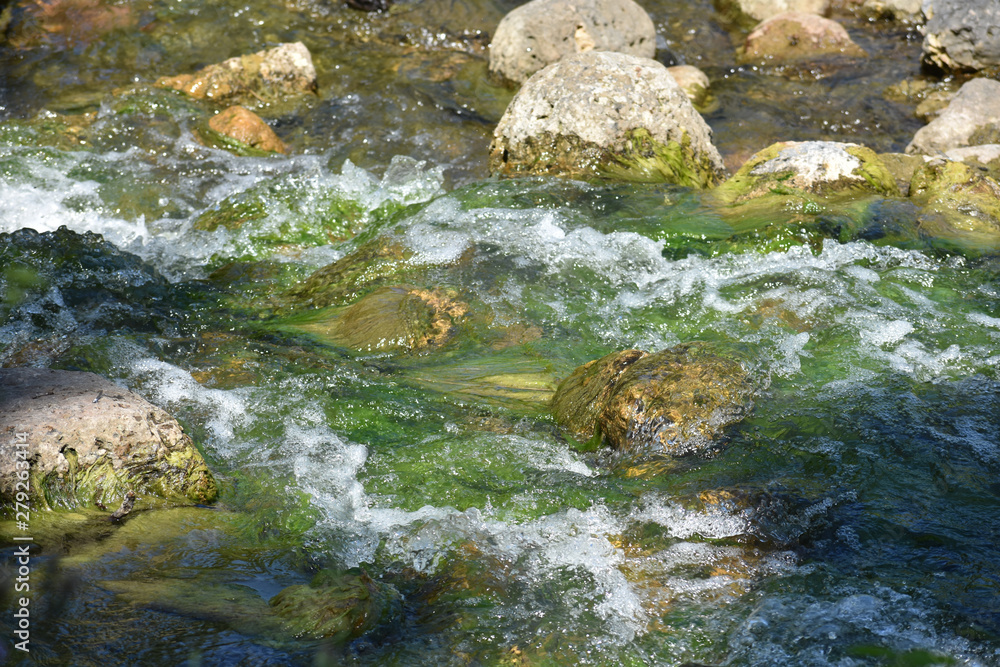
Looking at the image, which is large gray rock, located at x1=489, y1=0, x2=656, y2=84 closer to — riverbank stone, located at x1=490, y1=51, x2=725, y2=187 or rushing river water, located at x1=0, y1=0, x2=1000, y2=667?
rushing river water, located at x1=0, y1=0, x2=1000, y2=667

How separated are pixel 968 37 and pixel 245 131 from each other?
7.78 meters

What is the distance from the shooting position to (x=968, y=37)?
901 cm

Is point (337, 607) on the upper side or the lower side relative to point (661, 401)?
lower

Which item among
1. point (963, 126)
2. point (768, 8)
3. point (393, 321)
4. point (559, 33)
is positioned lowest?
point (393, 321)

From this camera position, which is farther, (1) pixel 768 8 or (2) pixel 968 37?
(1) pixel 768 8

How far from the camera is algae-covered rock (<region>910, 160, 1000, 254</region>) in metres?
5.08

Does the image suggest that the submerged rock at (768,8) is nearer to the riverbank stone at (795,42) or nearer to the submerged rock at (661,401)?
the riverbank stone at (795,42)

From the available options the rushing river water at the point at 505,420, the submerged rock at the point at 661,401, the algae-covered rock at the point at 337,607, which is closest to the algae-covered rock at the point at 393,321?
the rushing river water at the point at 505,420

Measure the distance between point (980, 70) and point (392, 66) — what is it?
655 centimetres

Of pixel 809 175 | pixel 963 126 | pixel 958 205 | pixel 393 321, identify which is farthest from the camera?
pixel 963 126

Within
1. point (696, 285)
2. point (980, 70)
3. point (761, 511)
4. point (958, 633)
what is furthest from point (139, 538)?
point (980, 70)

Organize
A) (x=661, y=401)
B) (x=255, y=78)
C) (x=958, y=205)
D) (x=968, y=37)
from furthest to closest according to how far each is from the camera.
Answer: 1. (x=968, y=37)
2. (x=255, y=78)
3. (x=958, y=205)
4. (x=661, y=401)

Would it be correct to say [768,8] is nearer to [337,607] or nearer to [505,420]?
[505,420]

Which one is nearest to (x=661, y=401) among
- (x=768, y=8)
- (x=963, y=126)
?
(x=963, y=126)
